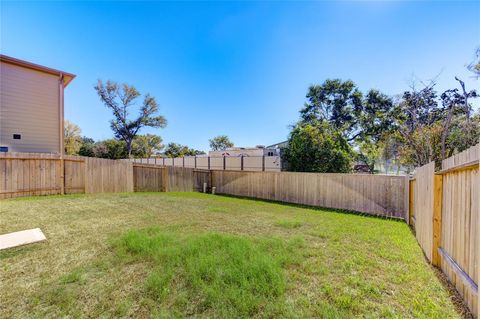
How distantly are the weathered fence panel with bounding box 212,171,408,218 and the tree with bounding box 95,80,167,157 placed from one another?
19812 millimetres

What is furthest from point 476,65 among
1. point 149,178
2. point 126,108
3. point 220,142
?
point 220,142

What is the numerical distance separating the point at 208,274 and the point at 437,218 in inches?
131

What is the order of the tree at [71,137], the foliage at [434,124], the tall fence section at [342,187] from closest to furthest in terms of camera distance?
the tall fence section at [342,187] → the foliage at [434,124] → the tree at [71,137]

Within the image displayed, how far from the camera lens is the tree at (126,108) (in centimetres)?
2450

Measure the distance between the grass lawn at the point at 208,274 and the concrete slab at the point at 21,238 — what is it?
0.50 feet

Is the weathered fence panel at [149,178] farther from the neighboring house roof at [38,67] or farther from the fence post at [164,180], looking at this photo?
the neighboring house roof at [38,67]

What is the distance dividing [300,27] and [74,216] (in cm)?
885

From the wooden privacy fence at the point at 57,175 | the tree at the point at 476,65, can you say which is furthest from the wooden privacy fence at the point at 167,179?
the tree at the point at 476,65

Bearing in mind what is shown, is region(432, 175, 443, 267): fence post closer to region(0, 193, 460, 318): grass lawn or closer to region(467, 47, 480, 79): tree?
region(0, 193, 460, 318): grass lawn

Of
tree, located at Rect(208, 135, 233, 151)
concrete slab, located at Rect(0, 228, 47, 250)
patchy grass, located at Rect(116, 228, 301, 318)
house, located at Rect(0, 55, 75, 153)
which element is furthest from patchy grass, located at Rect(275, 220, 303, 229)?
tree, located at Rect(208, 135, 233, 151)

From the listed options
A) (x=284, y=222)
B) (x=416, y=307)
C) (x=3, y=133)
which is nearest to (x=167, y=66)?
(x=3, y=133)

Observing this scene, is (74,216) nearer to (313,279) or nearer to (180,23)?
(313,279)

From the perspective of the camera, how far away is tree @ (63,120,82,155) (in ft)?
82.6

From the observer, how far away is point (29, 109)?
8328 mm
